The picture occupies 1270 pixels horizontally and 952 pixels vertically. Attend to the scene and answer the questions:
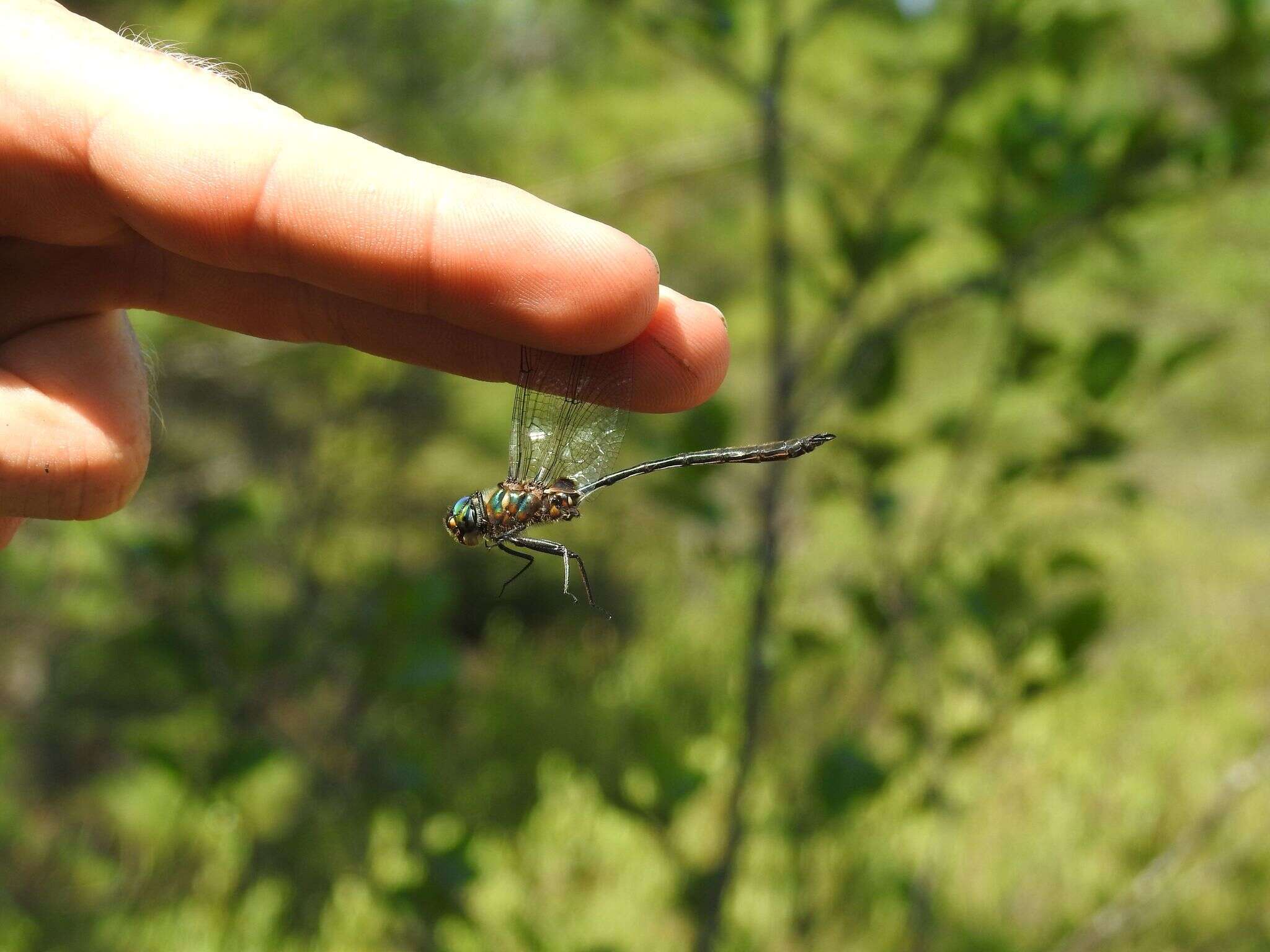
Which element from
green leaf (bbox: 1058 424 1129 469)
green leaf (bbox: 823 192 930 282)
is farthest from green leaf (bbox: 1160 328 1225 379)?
green leaf (bbox: 823 192 930 282)

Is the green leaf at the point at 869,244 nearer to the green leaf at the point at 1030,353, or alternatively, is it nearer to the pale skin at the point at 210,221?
the green leaf at the point at 1030,353

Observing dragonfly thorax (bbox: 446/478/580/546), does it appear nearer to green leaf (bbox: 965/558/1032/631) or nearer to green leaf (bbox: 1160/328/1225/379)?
green leaf (bbox: 965/558/1032/631)

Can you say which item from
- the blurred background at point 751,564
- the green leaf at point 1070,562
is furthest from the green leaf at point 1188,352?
the green leaf at point 1070,562

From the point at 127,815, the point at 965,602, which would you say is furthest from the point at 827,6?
the point at 127,815

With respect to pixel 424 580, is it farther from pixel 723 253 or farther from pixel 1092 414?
pixel 723 253

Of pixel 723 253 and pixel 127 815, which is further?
pixel 723 253

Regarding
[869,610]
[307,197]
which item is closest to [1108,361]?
[869,610]
